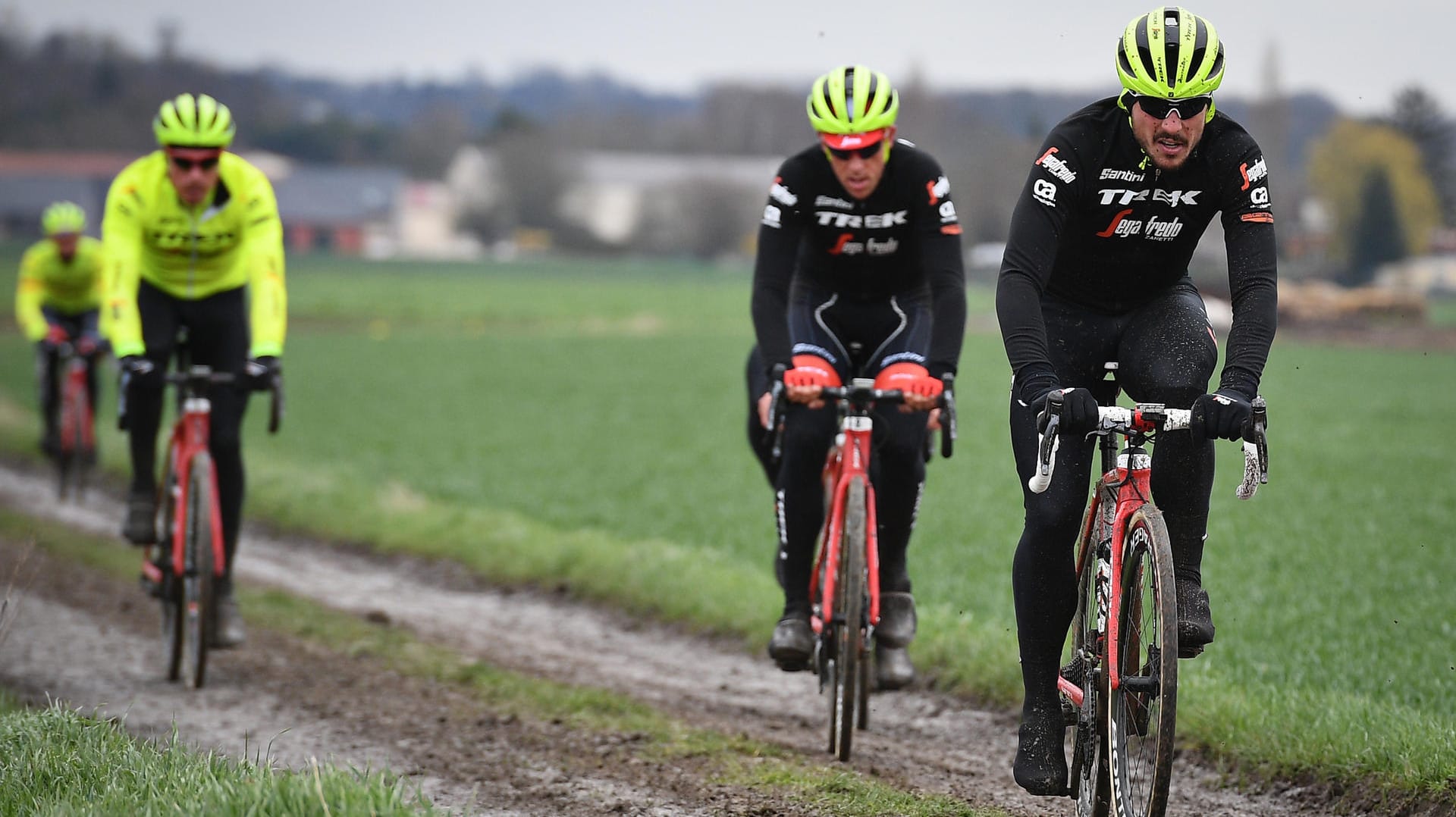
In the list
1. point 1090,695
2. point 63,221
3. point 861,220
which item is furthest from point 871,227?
point 63,221

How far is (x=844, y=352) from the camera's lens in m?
6.62

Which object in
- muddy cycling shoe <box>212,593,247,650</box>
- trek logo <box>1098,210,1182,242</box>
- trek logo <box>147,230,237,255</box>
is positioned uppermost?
trek logo <box>1098,210,1182,242</box>

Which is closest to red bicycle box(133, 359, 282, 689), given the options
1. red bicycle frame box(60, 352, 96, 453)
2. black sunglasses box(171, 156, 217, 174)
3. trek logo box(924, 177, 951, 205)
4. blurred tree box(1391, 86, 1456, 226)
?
black sunglasses box(171, 156, 217, 174)

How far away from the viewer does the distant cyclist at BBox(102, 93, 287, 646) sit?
24.1ft

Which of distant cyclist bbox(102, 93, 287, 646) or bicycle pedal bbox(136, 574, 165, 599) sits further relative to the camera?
bicycle pedal bbox(136, 574, 165, 599)

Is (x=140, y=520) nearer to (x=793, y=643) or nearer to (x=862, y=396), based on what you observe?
(x=793, y=643)

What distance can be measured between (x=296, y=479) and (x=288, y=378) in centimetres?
1354

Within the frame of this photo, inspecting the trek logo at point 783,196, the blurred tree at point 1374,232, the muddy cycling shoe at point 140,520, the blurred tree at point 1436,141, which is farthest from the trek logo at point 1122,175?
the blurred tree at point 1374,232

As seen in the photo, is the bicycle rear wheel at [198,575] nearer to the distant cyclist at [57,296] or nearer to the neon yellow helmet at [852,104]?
the neon yellow helmet at [852,104]

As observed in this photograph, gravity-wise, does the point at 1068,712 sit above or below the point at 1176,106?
below

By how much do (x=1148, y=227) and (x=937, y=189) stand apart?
185 cm

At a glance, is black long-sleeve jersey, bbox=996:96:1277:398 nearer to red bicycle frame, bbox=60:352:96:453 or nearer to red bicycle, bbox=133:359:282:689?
red bicycle, bbox=133:359:282:689

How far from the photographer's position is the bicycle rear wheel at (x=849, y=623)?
5.67m

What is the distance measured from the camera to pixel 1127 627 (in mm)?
4254
